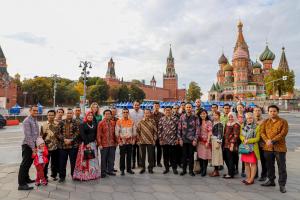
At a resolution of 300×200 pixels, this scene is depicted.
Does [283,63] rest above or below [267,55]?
below

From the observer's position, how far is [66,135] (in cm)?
589

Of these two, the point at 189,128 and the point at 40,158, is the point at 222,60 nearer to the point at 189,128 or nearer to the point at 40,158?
the point at 189,128

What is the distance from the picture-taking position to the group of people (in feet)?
18.1

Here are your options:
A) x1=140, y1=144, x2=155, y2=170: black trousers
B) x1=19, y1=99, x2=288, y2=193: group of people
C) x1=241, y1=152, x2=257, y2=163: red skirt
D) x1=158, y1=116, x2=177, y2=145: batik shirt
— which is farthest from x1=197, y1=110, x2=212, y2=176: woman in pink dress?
x1=140, y1=144, x2=155, y2=170: black trousers

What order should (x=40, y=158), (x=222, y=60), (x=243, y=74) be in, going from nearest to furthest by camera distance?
(x=40, y=158), (x=243, y=74), (x=222, y=60)

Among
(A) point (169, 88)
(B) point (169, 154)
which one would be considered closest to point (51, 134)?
(B) point (169, 154)

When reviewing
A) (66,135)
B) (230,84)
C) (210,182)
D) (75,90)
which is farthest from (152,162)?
(230,84)

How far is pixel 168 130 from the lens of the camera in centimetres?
674

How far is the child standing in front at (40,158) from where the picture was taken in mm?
5469

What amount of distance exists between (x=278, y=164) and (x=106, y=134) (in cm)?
423

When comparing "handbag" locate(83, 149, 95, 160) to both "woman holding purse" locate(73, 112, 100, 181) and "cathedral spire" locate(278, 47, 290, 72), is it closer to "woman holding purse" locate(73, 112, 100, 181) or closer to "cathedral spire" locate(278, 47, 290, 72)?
"woman holding purse" locate(73, 112, 100, 181)

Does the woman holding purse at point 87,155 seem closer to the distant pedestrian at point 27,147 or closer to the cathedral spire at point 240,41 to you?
the distant pedestrian at point 27,147

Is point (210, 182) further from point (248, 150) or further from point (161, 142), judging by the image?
point (161, 142)

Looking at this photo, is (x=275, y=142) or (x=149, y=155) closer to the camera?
(x=275, y=142)
